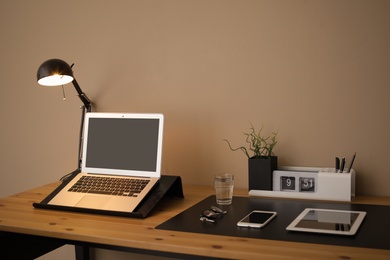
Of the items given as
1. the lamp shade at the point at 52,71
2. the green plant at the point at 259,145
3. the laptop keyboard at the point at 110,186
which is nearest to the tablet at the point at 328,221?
the green plant at the point at 259,145

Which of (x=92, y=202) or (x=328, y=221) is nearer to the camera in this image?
(x=328, y=221)

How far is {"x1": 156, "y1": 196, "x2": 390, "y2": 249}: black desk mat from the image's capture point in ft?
4.37

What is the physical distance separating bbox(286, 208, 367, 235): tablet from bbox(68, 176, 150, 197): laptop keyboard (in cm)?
57

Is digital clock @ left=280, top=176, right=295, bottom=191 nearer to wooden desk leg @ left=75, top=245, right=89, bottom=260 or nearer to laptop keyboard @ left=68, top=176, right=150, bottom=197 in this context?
laptop keyboard @ left=68, top=176, right=150, bottom=197

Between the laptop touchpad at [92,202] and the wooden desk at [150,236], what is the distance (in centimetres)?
4

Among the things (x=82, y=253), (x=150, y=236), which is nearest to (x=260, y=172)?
(x=150, y=236)

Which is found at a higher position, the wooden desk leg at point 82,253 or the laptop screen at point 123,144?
the laptop screen at point 123,144

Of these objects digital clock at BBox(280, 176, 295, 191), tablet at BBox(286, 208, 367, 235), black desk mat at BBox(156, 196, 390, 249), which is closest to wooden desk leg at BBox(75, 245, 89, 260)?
black desk mat at BBox(156, 196, 390, 249)

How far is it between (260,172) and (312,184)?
19cm

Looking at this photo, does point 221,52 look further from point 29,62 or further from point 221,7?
point 29,62

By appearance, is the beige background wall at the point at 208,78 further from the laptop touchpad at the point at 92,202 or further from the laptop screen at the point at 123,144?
the laptop touchpad at the point at 92,202

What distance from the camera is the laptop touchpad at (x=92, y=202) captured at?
5.64ft

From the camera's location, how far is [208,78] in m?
2.07

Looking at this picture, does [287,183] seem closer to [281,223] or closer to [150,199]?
[281,223]
